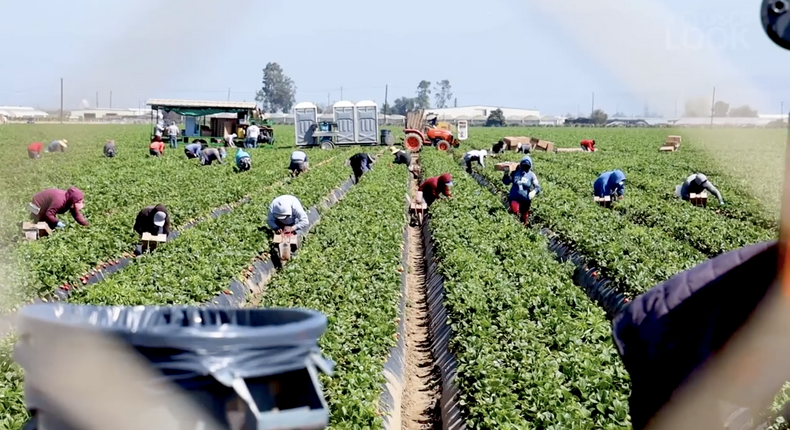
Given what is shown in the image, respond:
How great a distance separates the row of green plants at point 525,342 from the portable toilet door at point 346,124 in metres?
31.9

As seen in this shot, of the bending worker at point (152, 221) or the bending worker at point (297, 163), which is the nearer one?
the bending worker at point (152, 221)

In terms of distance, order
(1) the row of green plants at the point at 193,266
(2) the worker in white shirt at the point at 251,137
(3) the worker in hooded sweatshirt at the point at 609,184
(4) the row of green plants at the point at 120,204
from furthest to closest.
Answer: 1. (2) the worker in white shirt at the point at 251,137
2. (3) the worker in hooded sweatshirt at the point at 609,184
3. (4) the row of green plants at the point at 120,204
4. (1) the row of green plants at the point at 193,266

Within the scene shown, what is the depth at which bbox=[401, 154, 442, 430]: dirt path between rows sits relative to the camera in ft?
28.4

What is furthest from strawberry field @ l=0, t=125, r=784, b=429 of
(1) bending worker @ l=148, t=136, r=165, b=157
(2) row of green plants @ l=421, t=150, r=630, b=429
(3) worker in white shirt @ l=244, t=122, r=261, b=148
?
(3) worker in white shirt @ l=244, t=122, r=261, b=148

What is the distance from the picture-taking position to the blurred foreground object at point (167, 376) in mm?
2340

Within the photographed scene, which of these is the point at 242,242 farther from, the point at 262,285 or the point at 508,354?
the point at 508,354

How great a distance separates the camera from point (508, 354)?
8.24m

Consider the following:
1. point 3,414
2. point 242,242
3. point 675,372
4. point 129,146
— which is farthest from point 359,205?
point 129,146

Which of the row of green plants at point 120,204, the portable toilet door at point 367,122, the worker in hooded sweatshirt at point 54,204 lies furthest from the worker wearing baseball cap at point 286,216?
the portable toilet door at point 367,122

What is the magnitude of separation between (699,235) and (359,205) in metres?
7.54

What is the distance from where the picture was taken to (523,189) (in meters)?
17.7

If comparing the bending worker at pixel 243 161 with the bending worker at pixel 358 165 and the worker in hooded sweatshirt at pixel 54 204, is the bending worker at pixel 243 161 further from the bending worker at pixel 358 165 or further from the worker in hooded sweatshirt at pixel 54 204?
the worker in hooded sweatshirt at pixel 54 204

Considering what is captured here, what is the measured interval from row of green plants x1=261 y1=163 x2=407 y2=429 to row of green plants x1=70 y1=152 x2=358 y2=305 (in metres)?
0.74

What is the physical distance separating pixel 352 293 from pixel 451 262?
8.28 ft
